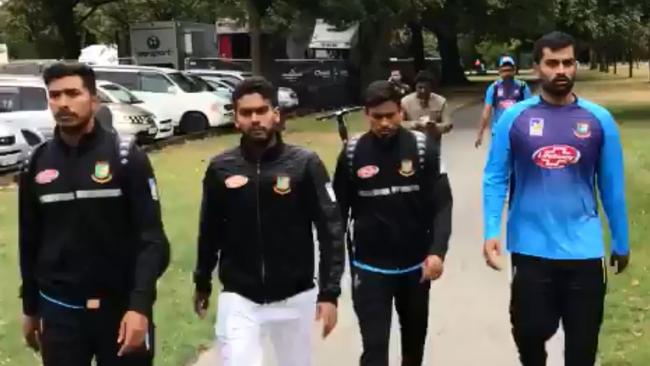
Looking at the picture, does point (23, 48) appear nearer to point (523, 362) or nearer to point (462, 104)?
point (462, 104)

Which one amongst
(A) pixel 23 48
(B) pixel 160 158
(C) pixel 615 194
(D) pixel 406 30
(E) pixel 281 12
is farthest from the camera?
(A) pixel 23 48

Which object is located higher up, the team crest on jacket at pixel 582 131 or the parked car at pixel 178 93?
the team crest on jacket at pixel 582 131

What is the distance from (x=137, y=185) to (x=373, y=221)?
1.58 m

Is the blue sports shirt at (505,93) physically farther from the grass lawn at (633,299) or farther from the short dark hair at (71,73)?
the short dark hair at (71,73)

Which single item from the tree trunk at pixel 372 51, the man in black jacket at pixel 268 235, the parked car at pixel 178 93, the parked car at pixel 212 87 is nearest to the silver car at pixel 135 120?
the parked car at pixel 178 93

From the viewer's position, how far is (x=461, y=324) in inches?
292

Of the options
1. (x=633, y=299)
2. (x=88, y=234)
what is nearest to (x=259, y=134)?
(x=88, y=234)

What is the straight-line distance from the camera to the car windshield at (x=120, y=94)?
23.8 m

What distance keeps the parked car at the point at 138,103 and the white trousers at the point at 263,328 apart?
18.8 metres

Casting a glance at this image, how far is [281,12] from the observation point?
3303 centimetres

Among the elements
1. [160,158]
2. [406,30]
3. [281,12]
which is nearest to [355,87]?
[281,12]

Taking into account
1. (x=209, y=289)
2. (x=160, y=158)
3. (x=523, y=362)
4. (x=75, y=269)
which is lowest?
(x=160, y=158)

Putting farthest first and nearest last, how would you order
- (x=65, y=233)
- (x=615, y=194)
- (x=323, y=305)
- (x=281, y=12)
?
(x=281, y=12) < (x=615, y=194) < (x=323, y=305) < (x=65, y=233)

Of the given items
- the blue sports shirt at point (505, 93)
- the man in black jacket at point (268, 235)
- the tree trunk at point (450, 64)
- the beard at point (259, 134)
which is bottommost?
the tree trunk at point (450, 64)
